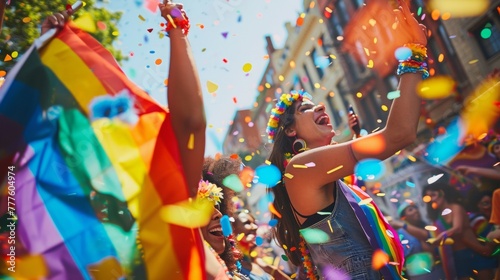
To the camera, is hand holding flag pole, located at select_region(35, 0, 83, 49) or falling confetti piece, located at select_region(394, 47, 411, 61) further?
falling confetti piece, located at select_region(394, 47, 411, 61)

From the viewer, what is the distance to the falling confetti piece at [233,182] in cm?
423

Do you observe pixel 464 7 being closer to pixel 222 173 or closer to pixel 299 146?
pixel 222 173

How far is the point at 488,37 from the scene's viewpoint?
43.8 feet

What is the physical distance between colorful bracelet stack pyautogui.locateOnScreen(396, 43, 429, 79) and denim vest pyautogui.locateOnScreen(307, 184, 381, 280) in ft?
2.44

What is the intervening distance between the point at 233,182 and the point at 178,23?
2.71 metres

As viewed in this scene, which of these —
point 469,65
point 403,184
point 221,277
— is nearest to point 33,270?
point 221,277

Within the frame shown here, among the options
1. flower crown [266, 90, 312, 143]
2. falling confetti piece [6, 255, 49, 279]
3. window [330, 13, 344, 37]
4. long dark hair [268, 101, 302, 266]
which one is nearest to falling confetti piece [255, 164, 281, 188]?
long dark hair [268, 101, 302, 266]

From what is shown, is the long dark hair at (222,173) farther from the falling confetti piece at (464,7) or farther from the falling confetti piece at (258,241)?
the falling confetti piece at (464,7)

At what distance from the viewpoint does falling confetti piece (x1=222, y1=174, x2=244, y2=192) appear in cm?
423

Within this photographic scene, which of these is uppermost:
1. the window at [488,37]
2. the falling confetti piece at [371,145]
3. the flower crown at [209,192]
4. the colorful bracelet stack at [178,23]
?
the colorful bracelet stack at [178,23]

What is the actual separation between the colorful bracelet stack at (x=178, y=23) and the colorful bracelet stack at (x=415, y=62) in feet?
3.78

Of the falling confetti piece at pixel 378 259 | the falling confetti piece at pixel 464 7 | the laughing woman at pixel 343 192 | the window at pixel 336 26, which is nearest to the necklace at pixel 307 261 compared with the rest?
the laughing woman at pixel 343 192

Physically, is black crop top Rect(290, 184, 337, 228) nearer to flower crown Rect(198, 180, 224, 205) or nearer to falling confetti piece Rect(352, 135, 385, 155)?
falling confetti piece Rect(352, 135, 385, 155)

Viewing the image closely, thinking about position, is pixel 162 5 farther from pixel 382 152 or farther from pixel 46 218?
pixel 382 152
